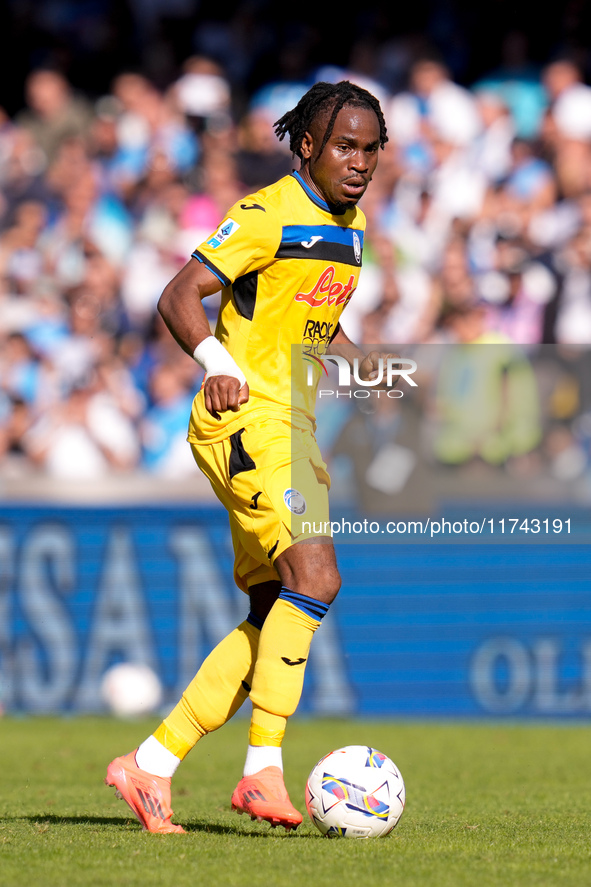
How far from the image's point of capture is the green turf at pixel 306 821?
329 cm

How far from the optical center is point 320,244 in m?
4.24

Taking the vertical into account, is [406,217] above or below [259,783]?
above

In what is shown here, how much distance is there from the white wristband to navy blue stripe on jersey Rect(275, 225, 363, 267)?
438mm

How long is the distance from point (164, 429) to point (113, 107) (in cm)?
487

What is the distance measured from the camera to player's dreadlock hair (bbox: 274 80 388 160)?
14.0 feet

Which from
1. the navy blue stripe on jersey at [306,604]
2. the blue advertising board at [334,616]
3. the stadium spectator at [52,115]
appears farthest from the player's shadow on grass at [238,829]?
the stadium spectator at [52,115]

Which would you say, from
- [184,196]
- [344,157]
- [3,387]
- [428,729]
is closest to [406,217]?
[184,196]

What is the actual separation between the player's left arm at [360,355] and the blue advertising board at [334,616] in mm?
5023

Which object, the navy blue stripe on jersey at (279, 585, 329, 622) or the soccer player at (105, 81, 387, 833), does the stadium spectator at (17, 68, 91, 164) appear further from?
the navy blue stripe on jersey at (279, 585, 329, 622)

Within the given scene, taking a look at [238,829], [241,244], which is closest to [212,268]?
[241,244]

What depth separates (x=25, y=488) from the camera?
31.7 ft

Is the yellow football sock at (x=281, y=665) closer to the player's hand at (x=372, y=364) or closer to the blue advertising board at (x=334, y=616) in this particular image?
the player's hand at (x=372, y=364)

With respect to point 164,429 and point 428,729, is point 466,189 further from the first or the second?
point 428,729

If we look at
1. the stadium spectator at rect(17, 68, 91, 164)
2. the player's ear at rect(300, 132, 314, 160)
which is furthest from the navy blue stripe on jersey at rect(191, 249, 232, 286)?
the stadium spectator at rect(17, 68, 91, 164)
